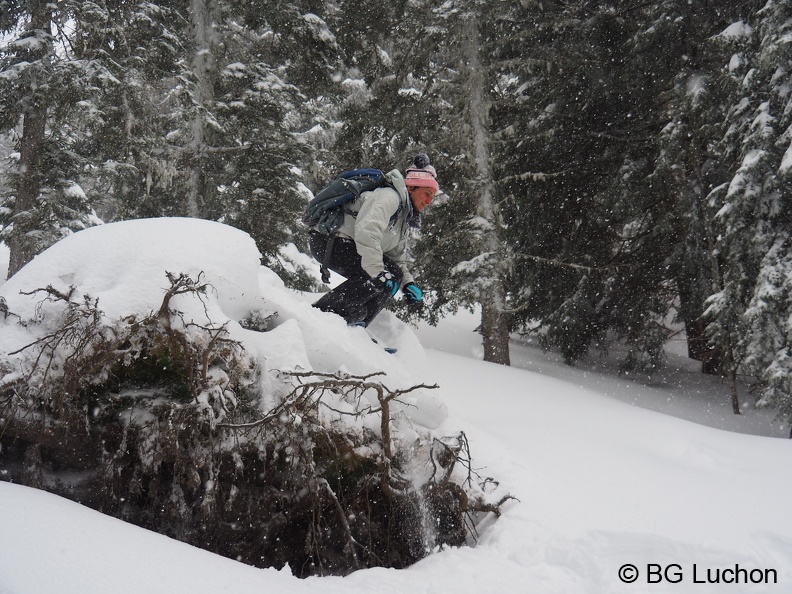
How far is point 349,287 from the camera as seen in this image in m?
5.22

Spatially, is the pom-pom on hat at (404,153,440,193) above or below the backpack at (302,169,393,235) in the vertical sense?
above

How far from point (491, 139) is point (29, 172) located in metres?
7.39

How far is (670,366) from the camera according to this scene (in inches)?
466

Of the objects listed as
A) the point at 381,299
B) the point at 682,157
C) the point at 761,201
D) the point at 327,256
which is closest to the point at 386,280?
the point at 381,299

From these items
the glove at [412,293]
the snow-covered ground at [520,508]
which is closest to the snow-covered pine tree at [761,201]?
the snow-covered ground at [520,508]

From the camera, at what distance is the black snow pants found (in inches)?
204

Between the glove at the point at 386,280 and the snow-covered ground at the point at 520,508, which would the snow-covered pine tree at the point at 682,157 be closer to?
the snow-covered ground at the point at 520,508

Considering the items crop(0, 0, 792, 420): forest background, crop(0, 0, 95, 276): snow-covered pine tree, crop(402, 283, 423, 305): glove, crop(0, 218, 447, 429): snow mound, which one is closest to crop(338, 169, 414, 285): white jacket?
crop(402, 283, 423, 305): glove

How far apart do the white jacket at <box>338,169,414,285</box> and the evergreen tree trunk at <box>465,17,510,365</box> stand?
3665mm

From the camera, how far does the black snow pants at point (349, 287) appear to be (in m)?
5.18

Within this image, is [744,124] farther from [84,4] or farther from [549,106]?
[84,4]

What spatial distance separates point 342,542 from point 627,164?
811 centimetres

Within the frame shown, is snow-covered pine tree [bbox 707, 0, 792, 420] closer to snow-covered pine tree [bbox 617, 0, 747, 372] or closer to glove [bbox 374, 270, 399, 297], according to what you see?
snow-covered pine tree [bbox 617, 0, 747, 372]

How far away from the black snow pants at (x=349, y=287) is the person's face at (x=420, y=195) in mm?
717
